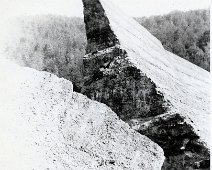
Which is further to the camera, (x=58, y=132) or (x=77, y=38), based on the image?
(x=77, y=38)

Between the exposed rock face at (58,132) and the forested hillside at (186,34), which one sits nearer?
the exposed rock face at (58,132)

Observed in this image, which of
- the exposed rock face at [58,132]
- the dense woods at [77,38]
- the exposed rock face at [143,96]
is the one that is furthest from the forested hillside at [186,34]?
the exposed rock face at [58,132]

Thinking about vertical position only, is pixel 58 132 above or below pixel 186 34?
above

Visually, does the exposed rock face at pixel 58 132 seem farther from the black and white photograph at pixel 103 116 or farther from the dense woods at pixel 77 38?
the dense woods at pixel 77 38

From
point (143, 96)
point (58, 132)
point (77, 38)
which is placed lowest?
point (77, 38)

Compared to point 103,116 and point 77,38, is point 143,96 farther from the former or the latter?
point 77,38

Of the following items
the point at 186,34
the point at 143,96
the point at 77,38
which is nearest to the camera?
the point at 143,96

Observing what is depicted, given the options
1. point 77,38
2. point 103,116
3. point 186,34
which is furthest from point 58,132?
point 77,38

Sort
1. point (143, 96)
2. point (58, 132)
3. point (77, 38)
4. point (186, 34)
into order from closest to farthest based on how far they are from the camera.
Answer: point (58, 132) < point (143, 96) < point (186, 34) < point (77, 38)
